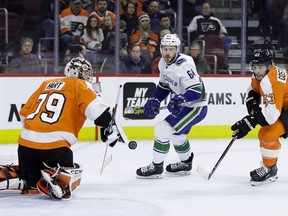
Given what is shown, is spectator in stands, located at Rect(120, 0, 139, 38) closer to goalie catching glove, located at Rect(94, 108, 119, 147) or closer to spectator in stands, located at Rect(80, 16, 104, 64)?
spectator in stands, located at Rect(80, 16, 104, 64)

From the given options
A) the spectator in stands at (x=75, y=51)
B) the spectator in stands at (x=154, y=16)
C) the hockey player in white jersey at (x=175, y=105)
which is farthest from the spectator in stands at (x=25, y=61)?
the hockey player in white jersey at (x=175, y=105)

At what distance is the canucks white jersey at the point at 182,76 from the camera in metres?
6.02

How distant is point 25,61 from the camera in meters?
8.62

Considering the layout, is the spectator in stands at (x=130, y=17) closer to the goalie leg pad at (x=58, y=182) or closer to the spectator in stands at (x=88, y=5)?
the spectator in stands at (x=88, y=5)

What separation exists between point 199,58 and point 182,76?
325 cm

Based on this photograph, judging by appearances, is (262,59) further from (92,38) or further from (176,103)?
(92,38)

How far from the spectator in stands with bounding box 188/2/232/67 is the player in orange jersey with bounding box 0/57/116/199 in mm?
4343

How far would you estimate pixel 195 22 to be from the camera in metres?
9.43

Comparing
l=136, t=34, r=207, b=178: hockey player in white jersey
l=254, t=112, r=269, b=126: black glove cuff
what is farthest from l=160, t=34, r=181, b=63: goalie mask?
l=254, t=112, r=269, b=126: black glove cuff

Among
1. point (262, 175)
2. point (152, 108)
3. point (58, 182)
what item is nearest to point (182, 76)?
point (152, 108)

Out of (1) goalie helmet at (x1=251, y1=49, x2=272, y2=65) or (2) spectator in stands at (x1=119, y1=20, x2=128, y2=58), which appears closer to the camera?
(1) goalie helmet at (x1=251, y1=49, x2=272, y2=65)

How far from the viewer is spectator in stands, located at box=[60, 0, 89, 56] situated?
29.2ft

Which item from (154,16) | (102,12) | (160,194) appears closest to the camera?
(160,194)

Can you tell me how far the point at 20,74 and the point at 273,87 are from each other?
10.7 feet
